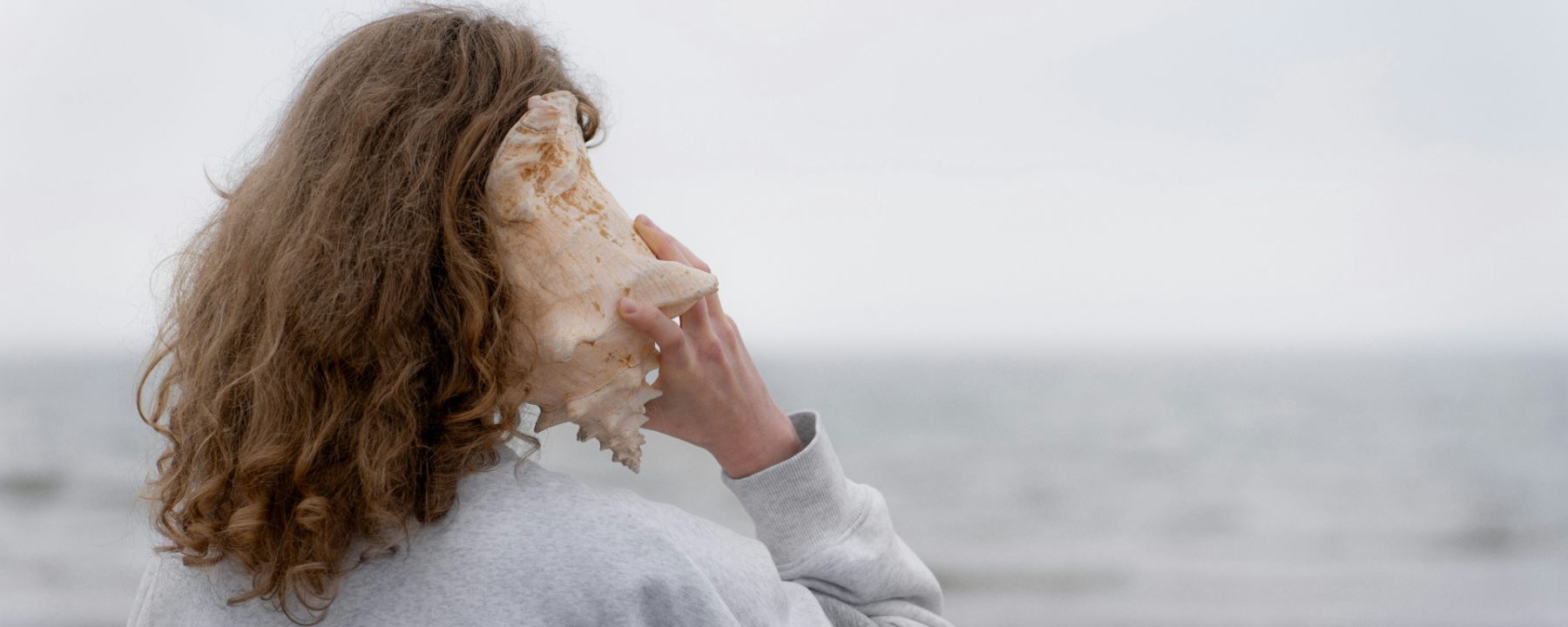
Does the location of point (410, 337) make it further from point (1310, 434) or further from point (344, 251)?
point (1310, 434)

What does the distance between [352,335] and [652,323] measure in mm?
337

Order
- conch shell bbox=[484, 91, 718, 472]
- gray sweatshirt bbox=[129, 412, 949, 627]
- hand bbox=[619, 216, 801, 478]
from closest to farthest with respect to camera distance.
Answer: gray sweatshirt bbox=[129, 412, 949, 627], conch shell bbox=[484, 91, 718, 472], hand bbox=[619, 216, 801, 478]

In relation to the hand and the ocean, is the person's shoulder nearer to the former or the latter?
the hand

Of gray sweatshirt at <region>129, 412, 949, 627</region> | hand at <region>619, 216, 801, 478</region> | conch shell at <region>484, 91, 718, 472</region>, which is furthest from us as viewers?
hand at <region>619, 216, 801, 478</region>

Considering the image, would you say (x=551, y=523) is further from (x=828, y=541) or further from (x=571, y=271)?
(x=828, y=541)

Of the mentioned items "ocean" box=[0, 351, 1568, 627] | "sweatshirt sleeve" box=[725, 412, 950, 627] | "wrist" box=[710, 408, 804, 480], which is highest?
"wrist" box=[710, 408, 804, 480]

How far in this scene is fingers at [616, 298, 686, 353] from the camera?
102cm

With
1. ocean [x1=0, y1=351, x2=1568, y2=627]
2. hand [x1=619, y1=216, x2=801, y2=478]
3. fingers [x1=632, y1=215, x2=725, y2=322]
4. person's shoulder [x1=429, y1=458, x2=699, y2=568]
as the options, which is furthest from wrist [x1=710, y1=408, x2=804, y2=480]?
ocean [x1=0, y1=351, x2=1568, y2=627]

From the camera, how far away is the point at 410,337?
3.06 ft

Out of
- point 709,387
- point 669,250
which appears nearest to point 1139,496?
point 709,387

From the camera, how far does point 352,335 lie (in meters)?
0.91

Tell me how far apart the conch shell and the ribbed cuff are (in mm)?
307

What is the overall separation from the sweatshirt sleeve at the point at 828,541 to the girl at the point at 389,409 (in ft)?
0.58

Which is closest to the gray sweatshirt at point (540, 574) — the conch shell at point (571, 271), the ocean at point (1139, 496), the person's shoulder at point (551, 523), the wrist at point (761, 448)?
the person's shoulder at point (551, 523)
